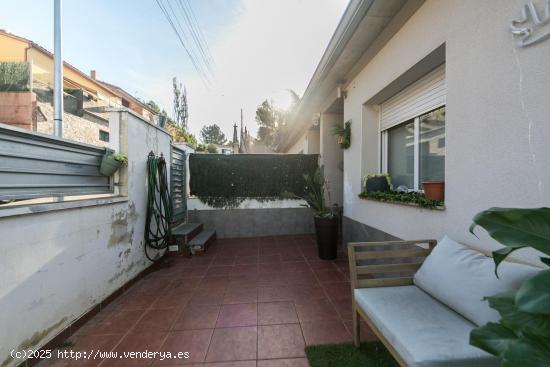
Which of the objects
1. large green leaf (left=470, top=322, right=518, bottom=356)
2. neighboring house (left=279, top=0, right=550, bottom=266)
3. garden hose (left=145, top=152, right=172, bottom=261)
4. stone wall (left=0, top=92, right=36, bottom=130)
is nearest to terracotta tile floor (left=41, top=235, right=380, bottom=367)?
garden hose (left=145, top=152, right=172, bottom=261)

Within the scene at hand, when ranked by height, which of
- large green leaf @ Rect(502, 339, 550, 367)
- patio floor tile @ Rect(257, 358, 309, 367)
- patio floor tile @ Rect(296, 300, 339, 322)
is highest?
large green leaf @ Rect(502, 339, 550, 367)

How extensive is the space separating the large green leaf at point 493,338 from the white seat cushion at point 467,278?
14.2 inches

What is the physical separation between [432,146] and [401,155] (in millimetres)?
602

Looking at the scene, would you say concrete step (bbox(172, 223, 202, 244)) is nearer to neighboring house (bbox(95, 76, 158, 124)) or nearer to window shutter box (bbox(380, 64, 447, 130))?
window shutter box (bbox(380, 64, 447, 130))

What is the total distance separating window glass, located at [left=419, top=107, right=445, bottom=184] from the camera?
218cm

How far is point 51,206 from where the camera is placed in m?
1.75

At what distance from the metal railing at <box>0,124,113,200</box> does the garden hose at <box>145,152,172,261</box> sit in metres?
0.83

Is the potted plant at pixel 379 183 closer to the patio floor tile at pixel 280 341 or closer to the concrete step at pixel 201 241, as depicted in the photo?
the patio floor tile at pixel 280 341

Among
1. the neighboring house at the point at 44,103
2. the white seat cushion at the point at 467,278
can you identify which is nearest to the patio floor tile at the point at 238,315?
the white seat cushion at the point at 467,278

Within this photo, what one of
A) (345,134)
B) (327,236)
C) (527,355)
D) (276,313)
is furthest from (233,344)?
(345,134)

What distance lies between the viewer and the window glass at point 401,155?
2715 millimetres

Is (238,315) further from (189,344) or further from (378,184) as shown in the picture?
(378,184)

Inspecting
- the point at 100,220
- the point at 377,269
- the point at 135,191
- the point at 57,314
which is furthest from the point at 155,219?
the point at 377,269

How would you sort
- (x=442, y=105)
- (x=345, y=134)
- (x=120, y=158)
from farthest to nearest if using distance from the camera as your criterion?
(x=345, y=134)
(x=120, y=158)
(x=442, y=105)
